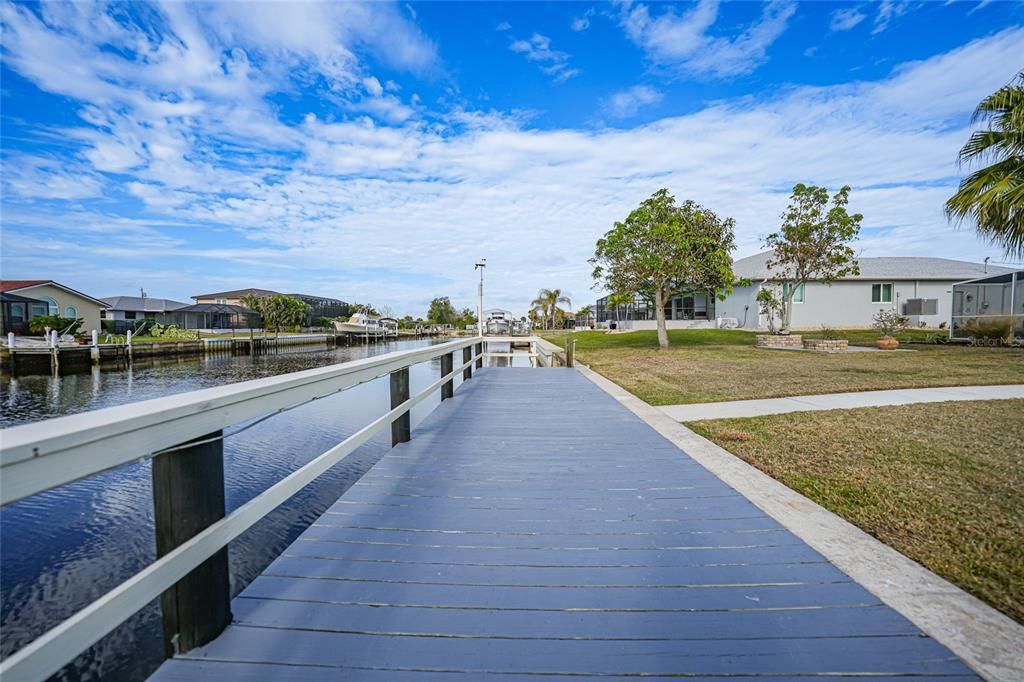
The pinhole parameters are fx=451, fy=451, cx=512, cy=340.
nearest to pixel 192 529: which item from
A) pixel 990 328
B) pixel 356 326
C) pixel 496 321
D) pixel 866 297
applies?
pixel 990 328

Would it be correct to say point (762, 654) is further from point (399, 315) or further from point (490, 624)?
point (399, 315)

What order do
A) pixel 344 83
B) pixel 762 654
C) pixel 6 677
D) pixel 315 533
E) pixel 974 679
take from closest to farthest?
pixel 6 677
pixel 974 679
pixel 762 654
pixel 315 533
pixel 344 83

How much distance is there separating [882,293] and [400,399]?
3254cm

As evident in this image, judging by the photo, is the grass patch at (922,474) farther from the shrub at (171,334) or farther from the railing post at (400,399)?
the shrub at (171,334)

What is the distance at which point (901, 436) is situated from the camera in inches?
194

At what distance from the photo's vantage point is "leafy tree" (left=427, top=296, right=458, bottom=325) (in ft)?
274

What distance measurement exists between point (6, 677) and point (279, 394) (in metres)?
1.17

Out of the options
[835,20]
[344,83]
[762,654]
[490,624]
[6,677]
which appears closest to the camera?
[6,677]

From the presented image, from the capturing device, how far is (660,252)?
17969 millimetres

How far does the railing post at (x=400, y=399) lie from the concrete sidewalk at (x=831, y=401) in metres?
3.51

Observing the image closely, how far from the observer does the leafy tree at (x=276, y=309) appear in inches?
2227

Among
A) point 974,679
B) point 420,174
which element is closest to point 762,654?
point 974,679

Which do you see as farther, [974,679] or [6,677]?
[974,679]

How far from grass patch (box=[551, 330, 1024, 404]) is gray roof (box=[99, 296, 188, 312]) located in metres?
55.4
